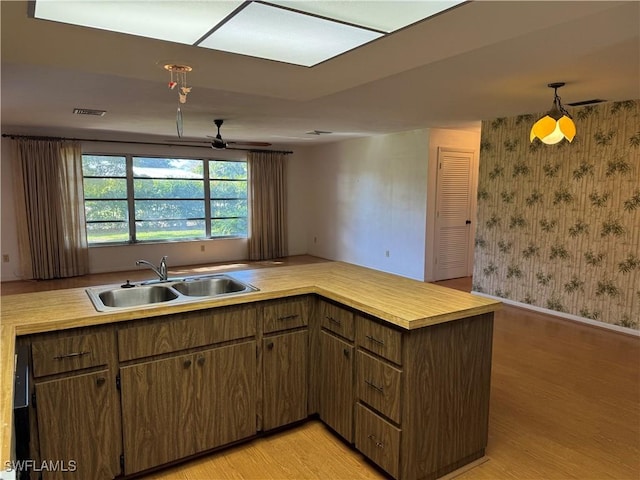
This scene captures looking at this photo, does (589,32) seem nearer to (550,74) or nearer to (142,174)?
(550,74)

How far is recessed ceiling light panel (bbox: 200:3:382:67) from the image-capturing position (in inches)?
71.5

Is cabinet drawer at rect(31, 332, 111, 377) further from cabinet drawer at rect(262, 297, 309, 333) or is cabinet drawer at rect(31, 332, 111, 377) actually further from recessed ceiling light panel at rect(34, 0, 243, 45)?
recessed ceiling light panel at rect(34, 0, 243, 45)

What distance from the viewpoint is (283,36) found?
204 cm

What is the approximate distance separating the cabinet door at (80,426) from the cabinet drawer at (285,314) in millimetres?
815

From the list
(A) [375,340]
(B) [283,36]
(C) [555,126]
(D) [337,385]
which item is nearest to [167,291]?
(D) [337,385]

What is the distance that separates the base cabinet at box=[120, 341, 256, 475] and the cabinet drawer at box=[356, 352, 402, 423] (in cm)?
61

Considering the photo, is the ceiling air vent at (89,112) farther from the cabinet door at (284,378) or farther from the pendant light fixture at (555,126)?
the pendant light fixture at (555,126)

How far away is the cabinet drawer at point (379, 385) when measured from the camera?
1.98 m

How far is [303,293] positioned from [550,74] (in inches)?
94.8

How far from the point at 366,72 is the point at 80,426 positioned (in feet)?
8.17

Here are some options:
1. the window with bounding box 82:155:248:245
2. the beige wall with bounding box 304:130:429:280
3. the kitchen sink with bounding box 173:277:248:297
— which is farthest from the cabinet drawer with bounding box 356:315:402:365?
the window with bounding box 82:155:248:245

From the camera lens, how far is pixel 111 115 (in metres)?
4.84

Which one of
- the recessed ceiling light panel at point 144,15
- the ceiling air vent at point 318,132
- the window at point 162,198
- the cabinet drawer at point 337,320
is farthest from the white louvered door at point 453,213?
the recessed ceiling light panel at point 144,15

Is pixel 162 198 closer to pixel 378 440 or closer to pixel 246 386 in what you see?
pixel 246 386
